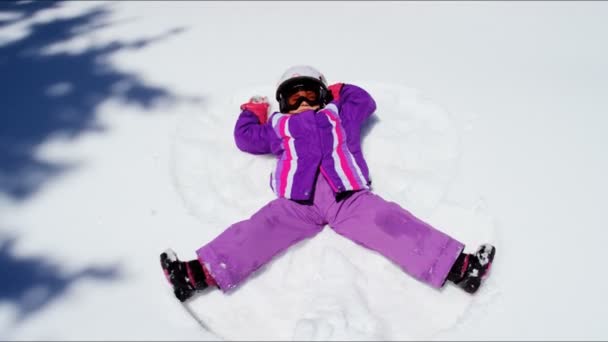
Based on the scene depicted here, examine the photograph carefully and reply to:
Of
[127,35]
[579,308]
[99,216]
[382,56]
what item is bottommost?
[99,216]

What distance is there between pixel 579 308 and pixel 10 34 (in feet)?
6.70

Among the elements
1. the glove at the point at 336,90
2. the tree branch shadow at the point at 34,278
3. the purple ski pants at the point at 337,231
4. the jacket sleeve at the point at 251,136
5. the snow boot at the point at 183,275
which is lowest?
the tree branch shadow at the point at 34,278

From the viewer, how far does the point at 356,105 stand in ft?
4.49

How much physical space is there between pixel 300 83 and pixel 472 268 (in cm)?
69

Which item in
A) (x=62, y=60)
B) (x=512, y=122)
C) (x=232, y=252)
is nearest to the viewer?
(x=232, y=252)

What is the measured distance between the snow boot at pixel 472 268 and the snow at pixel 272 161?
3cm

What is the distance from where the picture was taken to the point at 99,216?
118 cm

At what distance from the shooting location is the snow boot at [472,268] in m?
1.00

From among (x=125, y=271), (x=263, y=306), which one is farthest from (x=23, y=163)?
(x=263, y=306)

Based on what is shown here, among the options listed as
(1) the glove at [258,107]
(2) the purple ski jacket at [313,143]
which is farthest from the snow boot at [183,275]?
(1) the glove at [258,107]

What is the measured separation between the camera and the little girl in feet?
A: 3.36

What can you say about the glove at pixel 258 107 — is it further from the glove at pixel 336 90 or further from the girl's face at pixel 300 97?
the glove at pixel 336 90

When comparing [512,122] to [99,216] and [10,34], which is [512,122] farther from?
[10,34]

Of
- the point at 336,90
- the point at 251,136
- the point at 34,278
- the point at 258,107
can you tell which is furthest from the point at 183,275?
the point at 336,90
